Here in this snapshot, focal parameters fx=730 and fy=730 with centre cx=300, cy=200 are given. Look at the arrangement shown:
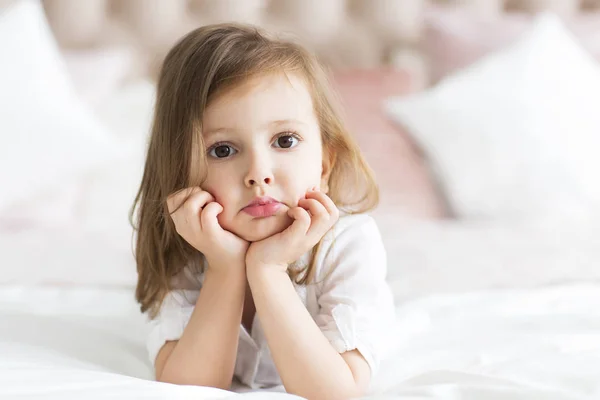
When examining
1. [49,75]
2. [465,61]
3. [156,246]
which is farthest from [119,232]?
[465,61]

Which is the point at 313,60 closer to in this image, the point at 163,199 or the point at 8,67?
the point at 163,199

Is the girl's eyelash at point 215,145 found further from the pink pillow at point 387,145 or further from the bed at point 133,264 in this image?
the pink pillow at point 387,145

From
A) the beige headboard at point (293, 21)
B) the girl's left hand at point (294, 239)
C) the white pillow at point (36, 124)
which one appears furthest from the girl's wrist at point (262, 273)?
the beige headboard at point (293, 21)

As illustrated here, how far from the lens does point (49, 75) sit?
1.90m

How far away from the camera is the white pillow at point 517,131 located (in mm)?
1828

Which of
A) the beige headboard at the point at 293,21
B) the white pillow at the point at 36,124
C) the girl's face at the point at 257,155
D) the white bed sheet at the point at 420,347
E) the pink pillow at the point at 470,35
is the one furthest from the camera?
the beige headboard at the point at 293,21

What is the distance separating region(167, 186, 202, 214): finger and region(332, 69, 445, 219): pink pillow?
0.91m

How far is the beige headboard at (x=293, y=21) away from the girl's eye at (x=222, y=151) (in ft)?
5.29

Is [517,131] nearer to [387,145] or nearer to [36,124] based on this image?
[387,145]

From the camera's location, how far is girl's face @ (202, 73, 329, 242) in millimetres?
893

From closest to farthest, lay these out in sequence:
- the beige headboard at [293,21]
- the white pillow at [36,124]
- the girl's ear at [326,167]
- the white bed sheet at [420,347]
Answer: the white bed sheet at [420,347], the girl's ear at [326,167], the white pillow at [36,124], the beige headboard at [293,21]

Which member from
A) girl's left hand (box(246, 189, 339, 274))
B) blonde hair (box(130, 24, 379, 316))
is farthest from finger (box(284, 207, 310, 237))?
blonde hair (box(130, 24, 379, 316))

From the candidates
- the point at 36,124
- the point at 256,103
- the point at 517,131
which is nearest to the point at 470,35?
the point at 517,131

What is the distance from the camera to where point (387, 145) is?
1.97 m
